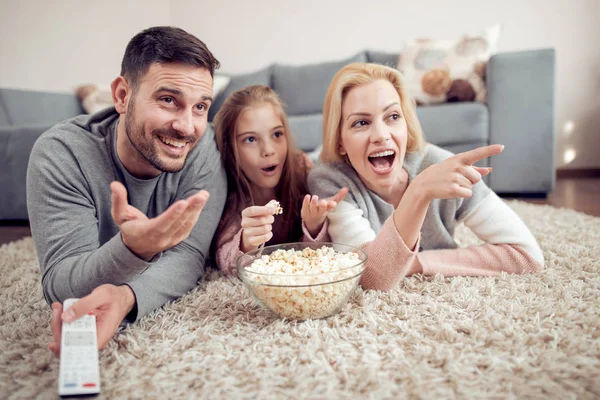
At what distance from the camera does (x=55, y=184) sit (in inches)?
39.1

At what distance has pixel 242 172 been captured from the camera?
139 centimetres

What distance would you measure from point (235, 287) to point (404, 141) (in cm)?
60

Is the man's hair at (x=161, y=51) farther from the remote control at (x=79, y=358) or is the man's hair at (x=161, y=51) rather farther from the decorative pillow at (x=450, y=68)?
the decorative pillow at (x=450, y=68)

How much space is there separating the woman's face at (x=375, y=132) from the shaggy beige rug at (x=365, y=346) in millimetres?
302

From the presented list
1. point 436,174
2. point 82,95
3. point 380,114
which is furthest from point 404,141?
point 82,95

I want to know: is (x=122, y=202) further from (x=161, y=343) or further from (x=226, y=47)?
(x=226, y=47)

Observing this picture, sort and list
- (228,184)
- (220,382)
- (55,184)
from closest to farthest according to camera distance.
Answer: (220,382)
(55,184)
(228,184)

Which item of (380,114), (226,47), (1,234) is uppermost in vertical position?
(226,47)

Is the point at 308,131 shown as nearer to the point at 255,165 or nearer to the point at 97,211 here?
the point at 255,165

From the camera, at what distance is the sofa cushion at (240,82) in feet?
10.5

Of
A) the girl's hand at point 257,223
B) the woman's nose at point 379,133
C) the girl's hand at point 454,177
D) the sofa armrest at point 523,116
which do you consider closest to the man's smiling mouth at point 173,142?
the girl's hand at point 257,223

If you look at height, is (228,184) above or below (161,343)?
above

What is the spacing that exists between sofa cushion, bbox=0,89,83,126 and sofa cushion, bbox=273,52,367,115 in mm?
1511

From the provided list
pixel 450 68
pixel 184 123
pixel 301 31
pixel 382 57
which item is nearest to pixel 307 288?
pixel 184 123
